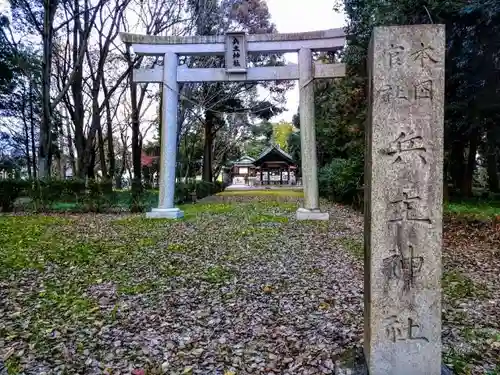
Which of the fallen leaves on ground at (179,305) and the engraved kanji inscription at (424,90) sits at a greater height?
the engraved kanji inscription at (424,90)

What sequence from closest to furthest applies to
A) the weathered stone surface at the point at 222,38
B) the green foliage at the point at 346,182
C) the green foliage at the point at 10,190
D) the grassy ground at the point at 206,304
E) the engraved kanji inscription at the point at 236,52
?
the grassy ground at the point at 206,304
the weathered stone surface at the point at 222,38
the engraved kanji inscription at the point at 236,52
the green foliage at the point at 10,190
the green foliage at the point at 346,182

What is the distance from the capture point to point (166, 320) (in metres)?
3.75

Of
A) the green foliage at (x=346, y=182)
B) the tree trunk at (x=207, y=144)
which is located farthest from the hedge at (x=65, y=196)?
the tree trunk at (x=207, y=144)

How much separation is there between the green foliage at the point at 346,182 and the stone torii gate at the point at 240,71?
14.3 ft

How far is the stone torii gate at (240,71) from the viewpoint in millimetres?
10664

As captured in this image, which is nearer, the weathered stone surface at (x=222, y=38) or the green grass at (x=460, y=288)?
the green grass at (x=460, y=288)

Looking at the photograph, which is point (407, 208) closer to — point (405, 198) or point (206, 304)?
point (405, 198)

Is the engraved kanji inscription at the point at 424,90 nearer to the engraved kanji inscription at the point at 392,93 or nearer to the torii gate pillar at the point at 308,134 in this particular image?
the engraved kanji inscription at the point at 392,93

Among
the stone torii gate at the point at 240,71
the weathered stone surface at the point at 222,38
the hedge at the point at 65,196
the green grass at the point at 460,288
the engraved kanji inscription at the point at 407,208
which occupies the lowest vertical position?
the green grass at the point at 460,288

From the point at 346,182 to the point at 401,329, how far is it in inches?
532

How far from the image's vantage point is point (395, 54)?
2408 mm

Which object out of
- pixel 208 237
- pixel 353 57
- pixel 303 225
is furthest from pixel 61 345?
pixel 353 57

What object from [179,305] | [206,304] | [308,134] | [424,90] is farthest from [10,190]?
[424,90]

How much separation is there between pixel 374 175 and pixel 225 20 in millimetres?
18804
